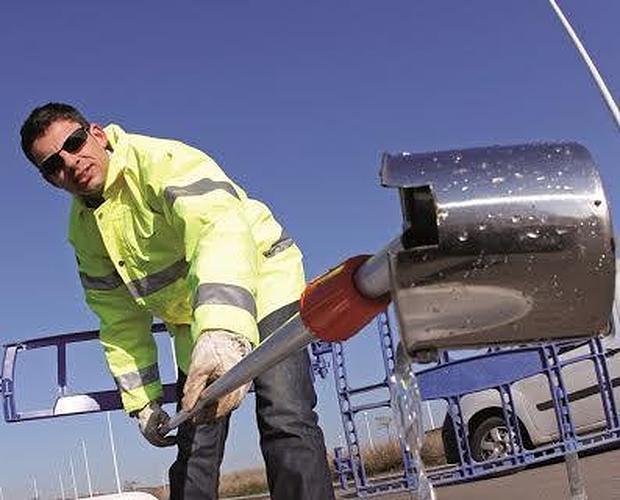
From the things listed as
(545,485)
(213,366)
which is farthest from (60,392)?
(545,485)

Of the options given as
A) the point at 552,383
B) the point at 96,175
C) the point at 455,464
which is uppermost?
the point at 96,175

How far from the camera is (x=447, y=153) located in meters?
0.78

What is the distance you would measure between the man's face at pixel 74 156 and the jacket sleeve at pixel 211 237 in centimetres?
23

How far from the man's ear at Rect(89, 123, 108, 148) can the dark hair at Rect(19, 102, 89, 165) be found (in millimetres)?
68

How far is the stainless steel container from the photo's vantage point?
2.31 feet

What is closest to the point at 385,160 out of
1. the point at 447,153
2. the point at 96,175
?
the point at 447,153

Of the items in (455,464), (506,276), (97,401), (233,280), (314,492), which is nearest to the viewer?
(506,276)

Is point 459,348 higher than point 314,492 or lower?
higher

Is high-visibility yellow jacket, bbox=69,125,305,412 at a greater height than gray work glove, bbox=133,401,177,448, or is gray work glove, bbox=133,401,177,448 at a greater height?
high-visibility yellow jacket, bbox=69,125,305,412

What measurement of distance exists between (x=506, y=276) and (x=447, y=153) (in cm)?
12

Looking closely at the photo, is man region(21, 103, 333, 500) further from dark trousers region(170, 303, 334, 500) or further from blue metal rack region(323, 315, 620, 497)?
blue metal rack region(323, 315, 620, 497)

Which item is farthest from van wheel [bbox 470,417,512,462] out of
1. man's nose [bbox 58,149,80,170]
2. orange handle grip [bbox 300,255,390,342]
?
orange handle grip [bbox 300,255,390,342]

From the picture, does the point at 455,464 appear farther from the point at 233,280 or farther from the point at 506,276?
the point at 506,276

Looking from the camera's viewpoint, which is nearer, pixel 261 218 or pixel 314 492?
pixel 314 492
